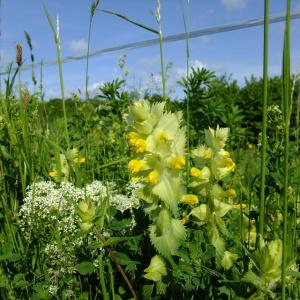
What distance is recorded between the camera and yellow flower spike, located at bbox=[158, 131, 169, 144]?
1.10 metres

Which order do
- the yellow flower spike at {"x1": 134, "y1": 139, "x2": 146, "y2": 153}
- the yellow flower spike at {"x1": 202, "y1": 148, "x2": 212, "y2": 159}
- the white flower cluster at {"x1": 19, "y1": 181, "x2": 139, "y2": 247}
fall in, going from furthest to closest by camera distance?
the white flower cluster at {"x1": 19, "y1": 181, "x2": 139, "y2": 247} < the yellow flower spike at {"x1": 202, "y1": 148, "x2": 212, "y2": 159} < the yellow flower spike at {"x1": 134, "y1": 139, "x2": 146, "y2": 153}

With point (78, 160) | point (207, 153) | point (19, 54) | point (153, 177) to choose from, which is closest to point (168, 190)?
point (153, 177)

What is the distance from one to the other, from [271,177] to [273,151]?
0.44 feet

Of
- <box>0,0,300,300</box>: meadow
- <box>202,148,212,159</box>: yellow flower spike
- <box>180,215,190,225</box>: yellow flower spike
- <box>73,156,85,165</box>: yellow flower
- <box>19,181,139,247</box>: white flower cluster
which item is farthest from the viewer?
<box>73,156,85,165</box>: yellow flower

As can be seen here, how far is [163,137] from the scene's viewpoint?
1.10 metres

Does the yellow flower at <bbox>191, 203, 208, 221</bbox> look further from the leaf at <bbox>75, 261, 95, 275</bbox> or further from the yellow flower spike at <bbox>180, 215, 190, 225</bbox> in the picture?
the leaf at <bbox>75, 261, 95, 275</bbox>

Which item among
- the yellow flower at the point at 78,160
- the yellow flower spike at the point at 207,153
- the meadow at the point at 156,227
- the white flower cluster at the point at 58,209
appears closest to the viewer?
the meadow at the point at 156,227

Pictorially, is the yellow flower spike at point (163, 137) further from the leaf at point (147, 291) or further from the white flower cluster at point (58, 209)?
the white flower cluster at point (58, 209)

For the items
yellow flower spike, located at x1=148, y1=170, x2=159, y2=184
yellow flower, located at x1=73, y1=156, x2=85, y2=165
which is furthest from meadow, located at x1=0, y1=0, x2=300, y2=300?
yellow flower, located at x1=73, y1=156, x2=85, y2=165

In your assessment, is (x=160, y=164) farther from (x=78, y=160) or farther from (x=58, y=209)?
(x=78, y=160)

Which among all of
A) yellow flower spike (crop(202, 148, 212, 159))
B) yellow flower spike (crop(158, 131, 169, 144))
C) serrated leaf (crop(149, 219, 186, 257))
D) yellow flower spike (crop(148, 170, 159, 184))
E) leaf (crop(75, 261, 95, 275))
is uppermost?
yellow flower spike (crop(158, 131, 169, 144))

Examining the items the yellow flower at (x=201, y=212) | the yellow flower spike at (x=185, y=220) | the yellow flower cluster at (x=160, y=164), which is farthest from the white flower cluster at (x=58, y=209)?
the yellow flower cluster at (x=160, y=164)

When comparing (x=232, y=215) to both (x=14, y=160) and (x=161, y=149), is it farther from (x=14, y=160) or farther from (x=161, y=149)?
(x=161, y=149)

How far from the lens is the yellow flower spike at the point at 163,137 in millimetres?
1101
